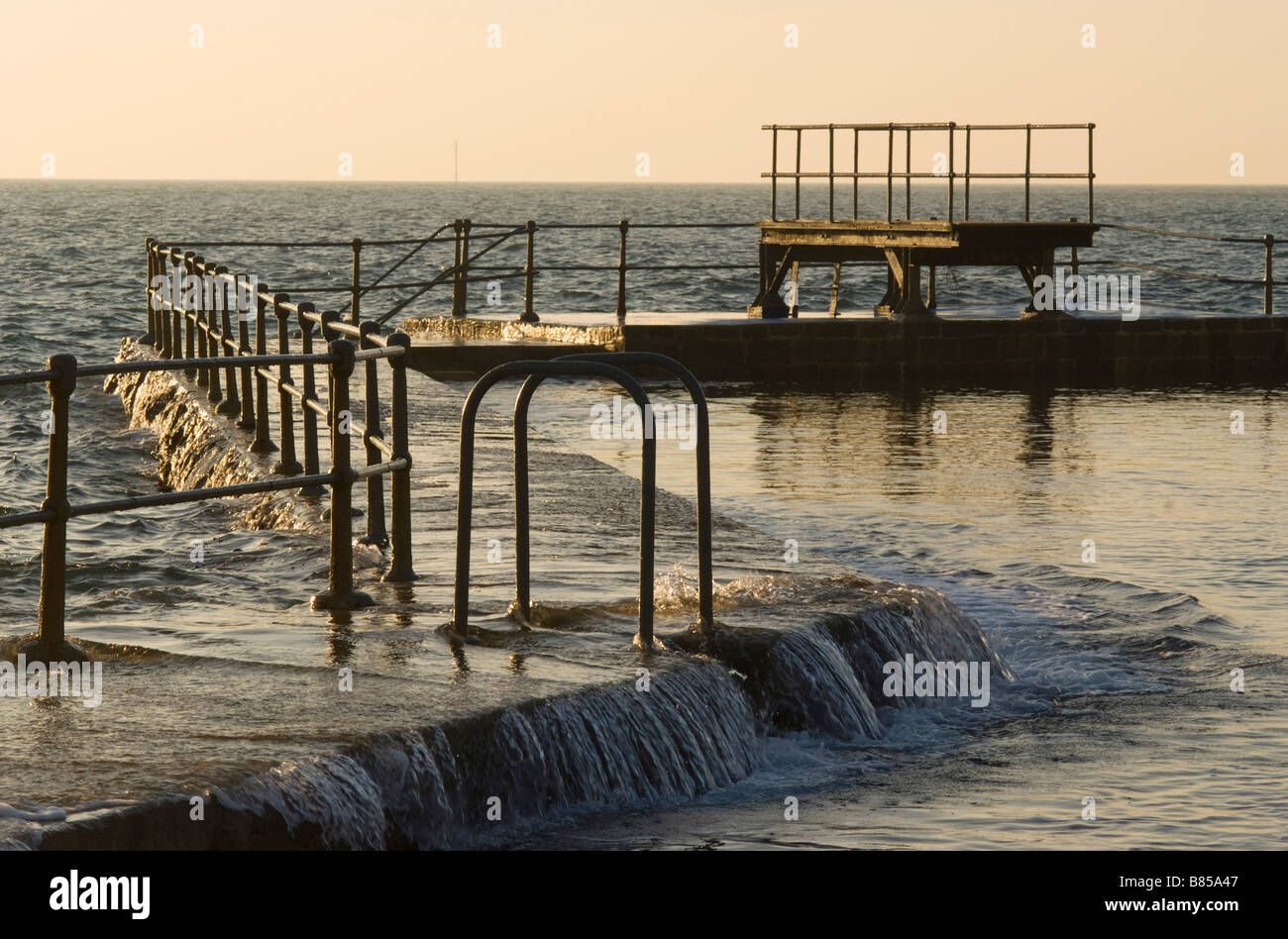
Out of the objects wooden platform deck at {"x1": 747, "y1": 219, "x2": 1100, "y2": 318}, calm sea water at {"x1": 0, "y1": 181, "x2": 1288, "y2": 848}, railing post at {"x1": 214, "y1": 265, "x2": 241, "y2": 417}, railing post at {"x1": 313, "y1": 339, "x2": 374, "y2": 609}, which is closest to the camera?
calm sea water at {"x1": 0, "y1": 181, "x2": 1288, "y2": 848}

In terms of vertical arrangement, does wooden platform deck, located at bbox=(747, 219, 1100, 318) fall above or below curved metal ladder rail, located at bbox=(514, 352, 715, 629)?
above

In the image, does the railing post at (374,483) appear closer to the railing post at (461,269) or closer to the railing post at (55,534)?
the railing post at (55,534)

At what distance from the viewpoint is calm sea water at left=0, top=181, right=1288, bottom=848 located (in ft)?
18.5

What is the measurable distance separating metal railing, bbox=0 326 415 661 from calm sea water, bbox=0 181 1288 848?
228mm

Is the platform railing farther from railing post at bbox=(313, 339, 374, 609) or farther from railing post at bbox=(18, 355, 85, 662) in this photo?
railing post at bbox=(18, 355, 85, 662)

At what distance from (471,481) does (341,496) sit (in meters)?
0.65

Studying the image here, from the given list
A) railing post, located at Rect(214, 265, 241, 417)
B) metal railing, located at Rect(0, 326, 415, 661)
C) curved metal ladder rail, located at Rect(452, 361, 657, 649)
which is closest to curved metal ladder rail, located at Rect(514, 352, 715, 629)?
curved metal ladder rail, located at Rect(452, 361, 657, 649)

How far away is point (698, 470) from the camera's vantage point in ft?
21.1

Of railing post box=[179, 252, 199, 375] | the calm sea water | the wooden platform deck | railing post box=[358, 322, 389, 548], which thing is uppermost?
the wooden platform deck

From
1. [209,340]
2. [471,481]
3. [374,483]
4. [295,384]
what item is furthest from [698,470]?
[209,340]

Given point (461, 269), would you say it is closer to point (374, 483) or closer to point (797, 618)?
point (374, 483)
